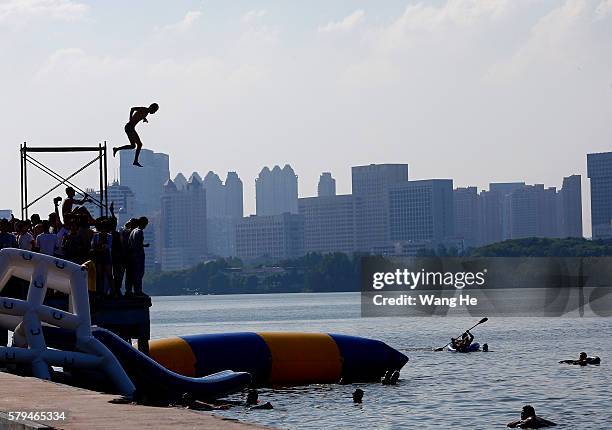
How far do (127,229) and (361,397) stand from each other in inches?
437

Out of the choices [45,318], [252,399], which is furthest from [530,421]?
[45,318]

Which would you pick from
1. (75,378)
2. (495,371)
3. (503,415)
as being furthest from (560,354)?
(75,378)

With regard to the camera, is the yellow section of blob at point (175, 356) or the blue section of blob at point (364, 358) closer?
the yellow section of blob at point (175, 356)

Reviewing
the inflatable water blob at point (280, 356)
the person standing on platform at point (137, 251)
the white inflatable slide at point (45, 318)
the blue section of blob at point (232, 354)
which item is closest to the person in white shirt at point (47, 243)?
the person standing on platform at point (137, 251)

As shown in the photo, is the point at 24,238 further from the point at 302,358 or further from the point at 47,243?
the point at 302,358

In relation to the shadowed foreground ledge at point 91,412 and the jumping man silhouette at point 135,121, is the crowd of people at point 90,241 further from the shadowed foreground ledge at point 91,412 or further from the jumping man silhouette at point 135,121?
the shadowed foreground ledge at point 91,412

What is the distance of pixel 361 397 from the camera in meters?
38.9

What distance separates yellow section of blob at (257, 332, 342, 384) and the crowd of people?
1058 cm

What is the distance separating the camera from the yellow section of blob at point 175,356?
38.5 m

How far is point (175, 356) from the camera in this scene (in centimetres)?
3897

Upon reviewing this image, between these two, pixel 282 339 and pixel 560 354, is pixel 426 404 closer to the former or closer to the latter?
pixel 282 339

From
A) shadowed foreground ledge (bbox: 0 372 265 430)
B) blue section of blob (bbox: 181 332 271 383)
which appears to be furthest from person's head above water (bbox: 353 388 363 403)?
shadowed foreground ledge (bbox: 0 372 265 430)

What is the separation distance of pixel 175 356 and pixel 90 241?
11121 mm

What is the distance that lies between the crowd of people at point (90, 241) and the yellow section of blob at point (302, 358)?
10581mm
